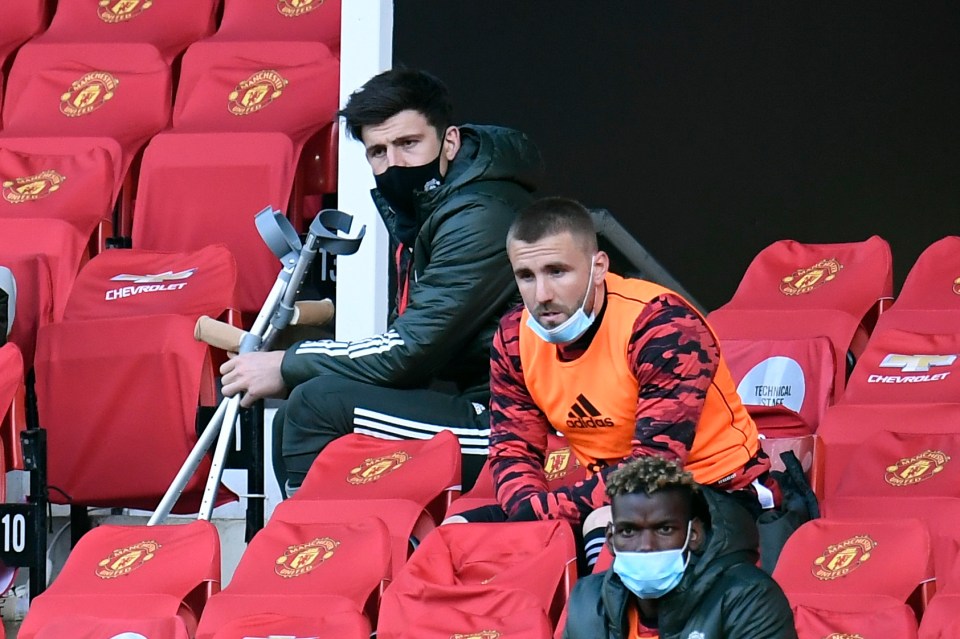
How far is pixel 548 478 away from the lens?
141 inches

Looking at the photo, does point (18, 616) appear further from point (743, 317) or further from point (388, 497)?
point (743, 317)

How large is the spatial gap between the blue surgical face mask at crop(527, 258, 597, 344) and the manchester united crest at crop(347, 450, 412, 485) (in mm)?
589

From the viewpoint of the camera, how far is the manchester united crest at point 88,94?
16.9 ft

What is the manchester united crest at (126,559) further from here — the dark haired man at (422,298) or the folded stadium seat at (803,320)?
the folded stadium seat at (803,320)

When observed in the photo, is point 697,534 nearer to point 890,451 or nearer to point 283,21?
point 890,451

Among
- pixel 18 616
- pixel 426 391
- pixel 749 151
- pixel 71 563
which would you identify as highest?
pixel 749 151

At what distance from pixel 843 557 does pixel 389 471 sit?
3.07 feet

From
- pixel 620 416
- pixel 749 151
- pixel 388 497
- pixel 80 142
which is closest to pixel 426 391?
pixel 388 497

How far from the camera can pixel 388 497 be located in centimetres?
355

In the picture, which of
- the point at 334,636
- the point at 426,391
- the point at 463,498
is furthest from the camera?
the point at 426,391

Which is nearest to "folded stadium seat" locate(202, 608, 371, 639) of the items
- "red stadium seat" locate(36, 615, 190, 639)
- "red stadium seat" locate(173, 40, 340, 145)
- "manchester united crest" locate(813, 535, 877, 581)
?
"red stadium seat" locate(36, 615, 190, 639)

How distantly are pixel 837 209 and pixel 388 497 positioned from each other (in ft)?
8.42

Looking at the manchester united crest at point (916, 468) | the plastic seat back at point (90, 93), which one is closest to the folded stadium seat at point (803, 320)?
the manchester united crest at point (916, 468)

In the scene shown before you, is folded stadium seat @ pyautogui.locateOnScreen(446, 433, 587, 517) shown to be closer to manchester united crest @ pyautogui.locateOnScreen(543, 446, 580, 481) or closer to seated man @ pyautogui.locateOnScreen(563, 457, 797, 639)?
manchester united crest @ pyautogui.locateOnScreen(543, 446, 580, 481)
